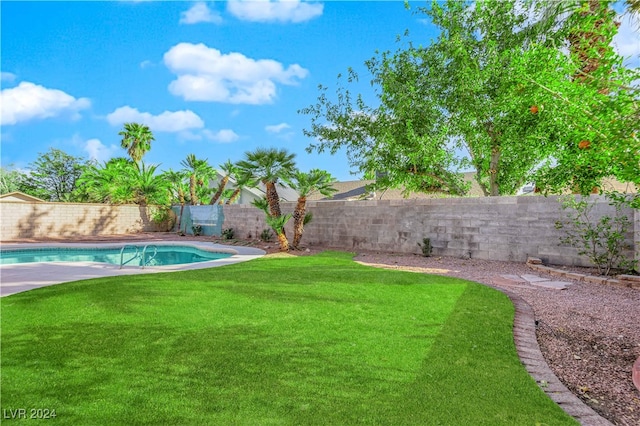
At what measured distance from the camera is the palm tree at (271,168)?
1284 centimetres

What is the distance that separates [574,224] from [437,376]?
8.04 metres

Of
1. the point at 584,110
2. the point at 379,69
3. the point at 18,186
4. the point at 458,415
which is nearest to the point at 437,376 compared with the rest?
the point at 458,415

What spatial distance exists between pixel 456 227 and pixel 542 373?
8.52 m

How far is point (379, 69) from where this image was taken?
13.6 metres

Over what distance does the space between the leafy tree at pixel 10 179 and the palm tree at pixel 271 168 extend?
35.8 metres

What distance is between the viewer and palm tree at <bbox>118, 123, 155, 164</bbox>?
95.3 feet

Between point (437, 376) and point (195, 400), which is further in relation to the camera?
point (437, 376)

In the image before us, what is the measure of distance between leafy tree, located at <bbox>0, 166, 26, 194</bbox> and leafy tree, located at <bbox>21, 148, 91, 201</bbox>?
0.83 meters

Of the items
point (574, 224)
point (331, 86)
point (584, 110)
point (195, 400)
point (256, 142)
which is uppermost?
point (331, 86)

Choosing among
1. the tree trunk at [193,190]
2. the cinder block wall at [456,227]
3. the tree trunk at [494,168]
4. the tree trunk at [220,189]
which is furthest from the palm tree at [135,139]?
the tree trunk at [494,168]

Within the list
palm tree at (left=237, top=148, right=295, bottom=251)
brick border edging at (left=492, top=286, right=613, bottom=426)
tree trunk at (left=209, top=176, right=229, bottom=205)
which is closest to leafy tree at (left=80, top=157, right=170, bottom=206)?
tree trunk at (left=209, top=176, right=229, bottom=205)

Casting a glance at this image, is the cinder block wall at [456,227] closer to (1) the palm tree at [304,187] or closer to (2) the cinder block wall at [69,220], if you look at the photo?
(1) the palm tree at [304,187]

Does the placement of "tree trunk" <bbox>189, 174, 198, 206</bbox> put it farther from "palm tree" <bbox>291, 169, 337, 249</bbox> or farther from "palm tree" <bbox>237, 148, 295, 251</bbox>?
"palm tree" <bbox>291, 169, 337, 249</bbox>

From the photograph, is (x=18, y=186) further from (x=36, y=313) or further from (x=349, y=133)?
(x=36, y=313)
